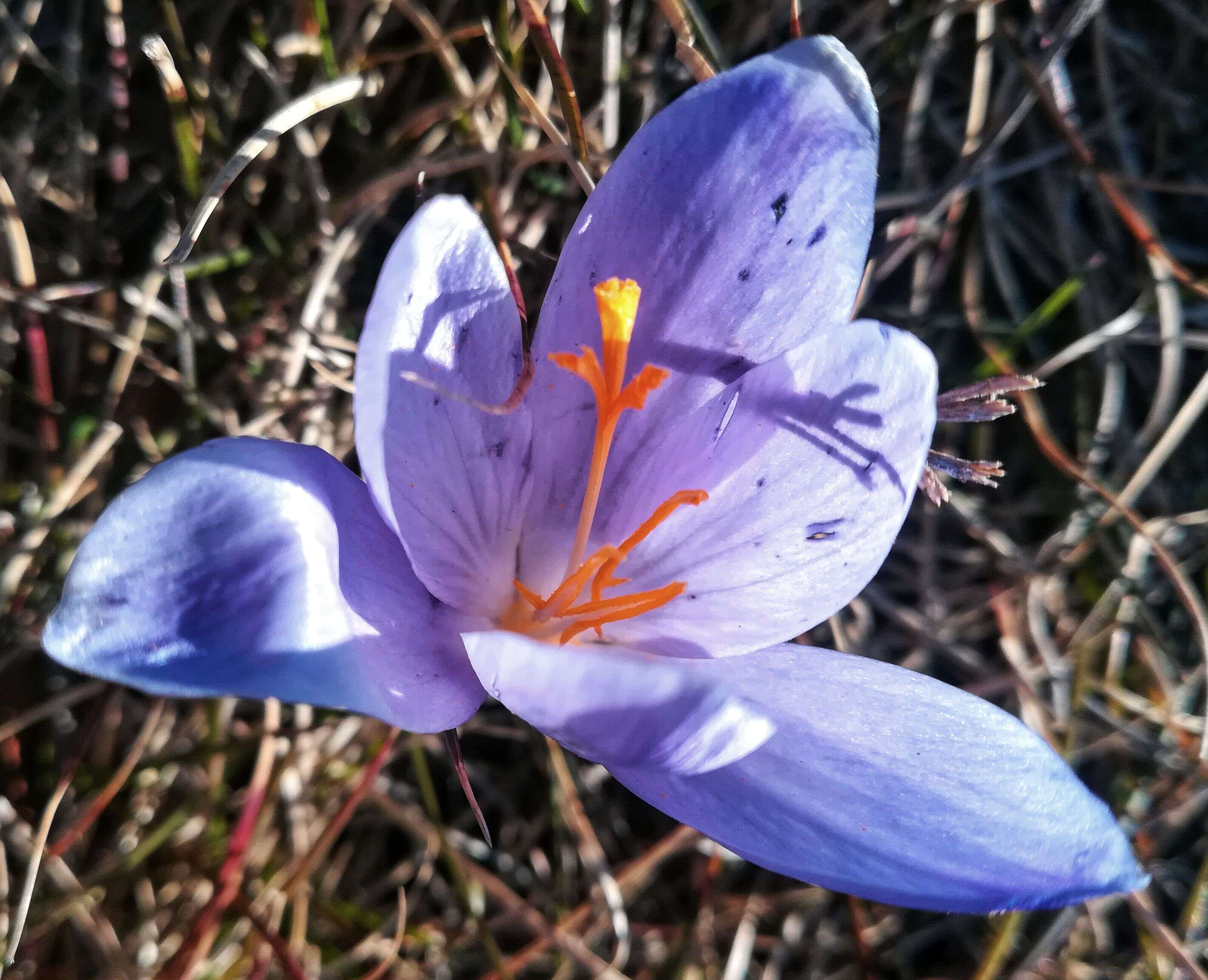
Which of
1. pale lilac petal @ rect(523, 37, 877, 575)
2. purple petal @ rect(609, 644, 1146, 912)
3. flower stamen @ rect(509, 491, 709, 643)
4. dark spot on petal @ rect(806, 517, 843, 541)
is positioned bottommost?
purple petal @ rect(609, 644, 1146, 912)

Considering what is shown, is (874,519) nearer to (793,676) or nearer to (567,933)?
(793,676)

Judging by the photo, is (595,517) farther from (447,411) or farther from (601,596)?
(447,411)

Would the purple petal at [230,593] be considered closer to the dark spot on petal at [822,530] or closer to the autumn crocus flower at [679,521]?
the autumn crocus flower at [679,521]

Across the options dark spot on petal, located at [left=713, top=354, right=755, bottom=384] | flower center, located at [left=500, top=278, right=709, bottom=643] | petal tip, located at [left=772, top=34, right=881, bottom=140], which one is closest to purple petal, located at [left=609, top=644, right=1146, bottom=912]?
flower center, located at [left=500, top=278, right=709, bottom=643]

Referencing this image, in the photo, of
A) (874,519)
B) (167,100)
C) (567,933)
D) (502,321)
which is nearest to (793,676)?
(874,519)

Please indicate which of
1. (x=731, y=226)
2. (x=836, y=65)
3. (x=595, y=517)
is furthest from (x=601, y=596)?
(x=836, y=65)

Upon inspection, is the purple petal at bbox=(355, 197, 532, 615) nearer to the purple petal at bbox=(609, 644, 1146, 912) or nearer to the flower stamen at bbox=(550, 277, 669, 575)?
the flower stamen at bbox=(550, 277, 669, 575)

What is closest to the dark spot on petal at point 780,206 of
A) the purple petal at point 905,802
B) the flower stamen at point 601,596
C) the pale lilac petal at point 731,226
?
the pale lilac petal at point 731,226

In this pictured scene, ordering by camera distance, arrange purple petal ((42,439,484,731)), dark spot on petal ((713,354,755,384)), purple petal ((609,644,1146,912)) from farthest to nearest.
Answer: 1. dark spot on petal ((713,354,755,384))
2. purple petal ((609,644,1146,912))
3. purple petal ((42,439,484,731))
